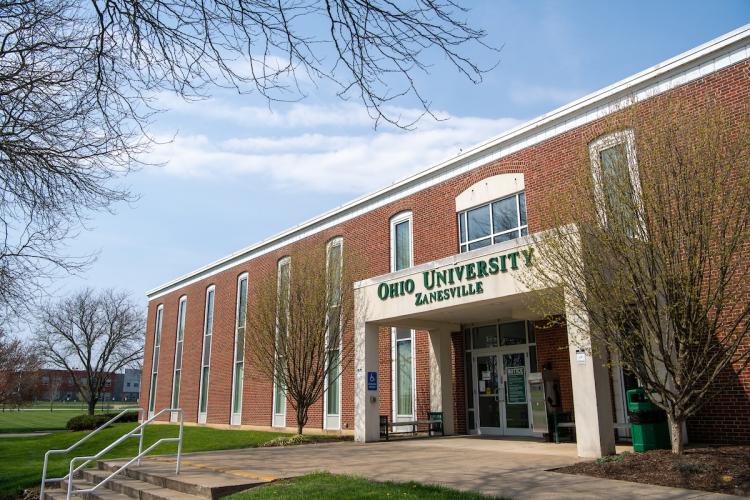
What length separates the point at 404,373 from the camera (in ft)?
61.4

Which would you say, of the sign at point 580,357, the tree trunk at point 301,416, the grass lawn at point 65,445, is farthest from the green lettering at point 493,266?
the grass lawn at point 65,445

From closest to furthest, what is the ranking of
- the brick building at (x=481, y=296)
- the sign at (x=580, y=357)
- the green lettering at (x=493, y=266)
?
the sign at (x=580, y=357), the brick building at (x=481, y=296), the green lettering at (x=493, y=266)

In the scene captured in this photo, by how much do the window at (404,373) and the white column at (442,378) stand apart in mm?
1180

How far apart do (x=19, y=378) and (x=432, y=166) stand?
42.3 meters

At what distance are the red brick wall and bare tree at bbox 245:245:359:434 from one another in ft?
3.09

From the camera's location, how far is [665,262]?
361 inches

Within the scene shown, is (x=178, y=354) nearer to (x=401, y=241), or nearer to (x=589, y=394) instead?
(x=401, y=241)

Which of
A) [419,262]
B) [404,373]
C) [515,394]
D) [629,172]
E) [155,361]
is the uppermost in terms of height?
[419,262]

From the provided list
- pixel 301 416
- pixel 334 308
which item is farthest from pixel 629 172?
pixel 301 416

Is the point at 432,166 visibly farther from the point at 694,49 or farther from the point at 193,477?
the point at 193,477

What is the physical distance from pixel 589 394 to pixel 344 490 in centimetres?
505

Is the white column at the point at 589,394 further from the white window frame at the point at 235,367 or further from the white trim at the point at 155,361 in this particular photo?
the white trim at the point at 155,361

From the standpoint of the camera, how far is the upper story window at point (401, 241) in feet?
64.3

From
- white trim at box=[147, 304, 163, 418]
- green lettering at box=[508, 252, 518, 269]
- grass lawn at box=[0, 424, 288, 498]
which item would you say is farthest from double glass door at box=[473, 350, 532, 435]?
white trim at box=[147, 304, 163, 418]
